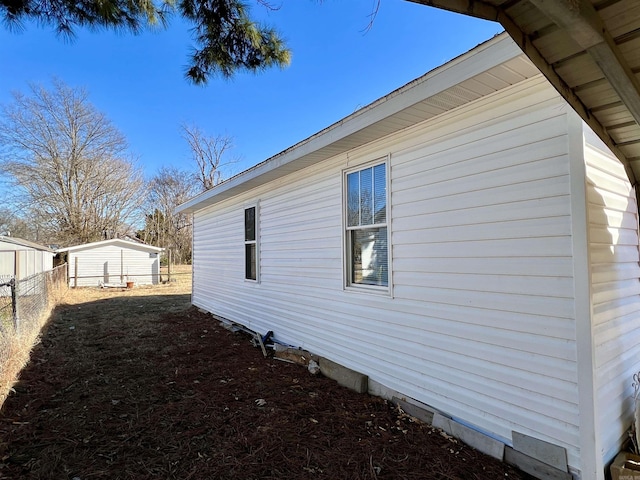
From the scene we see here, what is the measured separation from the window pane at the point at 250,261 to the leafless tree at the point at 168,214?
85.2 feet

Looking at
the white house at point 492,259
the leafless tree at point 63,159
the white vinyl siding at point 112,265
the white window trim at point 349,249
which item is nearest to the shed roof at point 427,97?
the white house at point 492,259

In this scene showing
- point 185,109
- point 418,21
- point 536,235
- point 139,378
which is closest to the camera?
point 536,235

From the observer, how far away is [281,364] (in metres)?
5.16

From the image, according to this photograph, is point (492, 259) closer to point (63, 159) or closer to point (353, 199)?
point (353, 199)

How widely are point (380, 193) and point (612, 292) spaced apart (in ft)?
7.35

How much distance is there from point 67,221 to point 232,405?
93.4 ft

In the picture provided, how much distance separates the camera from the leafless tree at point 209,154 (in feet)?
90.7

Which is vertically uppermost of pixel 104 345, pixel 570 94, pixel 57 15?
pixel 57 15

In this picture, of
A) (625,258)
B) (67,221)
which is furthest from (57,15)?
(67,221)

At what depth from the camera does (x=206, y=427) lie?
3.30 m

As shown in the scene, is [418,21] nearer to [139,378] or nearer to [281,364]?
[281,364]

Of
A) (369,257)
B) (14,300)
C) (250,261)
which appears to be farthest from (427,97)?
(14,300)

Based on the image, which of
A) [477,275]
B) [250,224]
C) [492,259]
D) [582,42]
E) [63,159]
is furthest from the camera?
[63,159]

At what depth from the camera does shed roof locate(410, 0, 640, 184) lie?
4.00 ft
